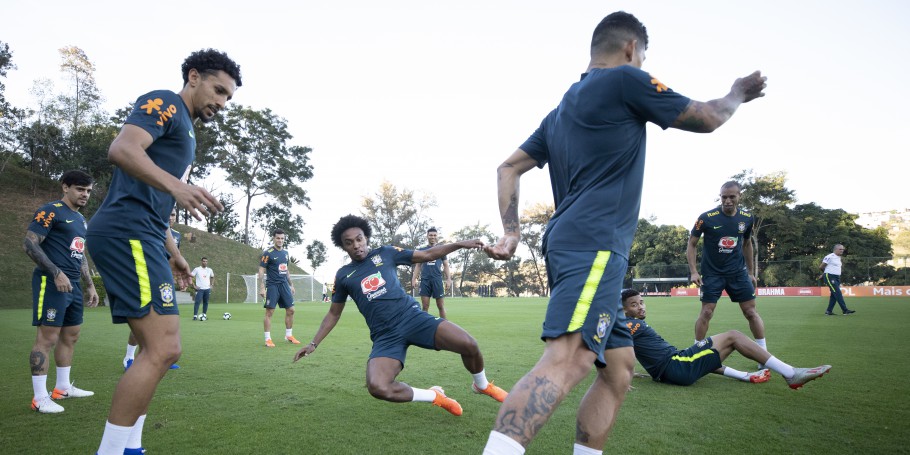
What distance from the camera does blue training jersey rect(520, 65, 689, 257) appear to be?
6.98 feet

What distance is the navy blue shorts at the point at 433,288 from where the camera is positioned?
14.1 metres

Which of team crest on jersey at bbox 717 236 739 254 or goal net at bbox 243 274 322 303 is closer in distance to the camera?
team crest on jersey at bbox 717 236 739 254

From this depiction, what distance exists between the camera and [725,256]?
7398mm

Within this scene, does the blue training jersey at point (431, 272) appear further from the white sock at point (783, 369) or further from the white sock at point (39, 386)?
the white sock at point (783, 369)

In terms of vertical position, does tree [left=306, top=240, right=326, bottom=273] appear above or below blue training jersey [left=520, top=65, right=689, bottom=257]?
above

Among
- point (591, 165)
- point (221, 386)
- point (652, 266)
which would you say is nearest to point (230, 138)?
point (652, 266)

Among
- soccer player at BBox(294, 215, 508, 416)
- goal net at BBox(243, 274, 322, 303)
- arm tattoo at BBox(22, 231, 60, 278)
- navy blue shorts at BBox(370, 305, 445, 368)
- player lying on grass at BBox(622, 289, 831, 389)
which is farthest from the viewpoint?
goal net at BBox(243, 274, 322, 303)

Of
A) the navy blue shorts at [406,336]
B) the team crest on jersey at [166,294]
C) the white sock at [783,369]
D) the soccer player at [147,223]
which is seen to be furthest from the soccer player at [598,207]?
the white sock at [783,369]

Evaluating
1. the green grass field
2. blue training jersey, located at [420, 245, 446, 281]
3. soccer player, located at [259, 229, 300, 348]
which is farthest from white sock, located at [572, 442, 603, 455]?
blue training jersey, located at [420, 245, 446, 281]

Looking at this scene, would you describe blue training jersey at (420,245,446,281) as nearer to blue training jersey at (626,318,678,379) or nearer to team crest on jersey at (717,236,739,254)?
team crest on jersey at (717,236,739,254)

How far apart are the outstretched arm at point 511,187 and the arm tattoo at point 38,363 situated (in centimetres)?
481

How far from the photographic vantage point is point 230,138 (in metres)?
49.6

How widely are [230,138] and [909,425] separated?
53.7 meters

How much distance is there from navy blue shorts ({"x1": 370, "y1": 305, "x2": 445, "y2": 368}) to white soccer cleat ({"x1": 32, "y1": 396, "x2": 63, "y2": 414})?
288 centimetres
